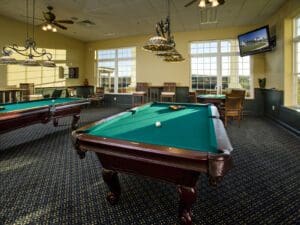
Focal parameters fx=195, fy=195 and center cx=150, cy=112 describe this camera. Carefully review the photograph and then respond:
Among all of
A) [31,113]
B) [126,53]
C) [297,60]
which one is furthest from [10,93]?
[297,60]

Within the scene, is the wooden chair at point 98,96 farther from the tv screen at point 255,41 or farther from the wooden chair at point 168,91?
the tv screen at point 255,41

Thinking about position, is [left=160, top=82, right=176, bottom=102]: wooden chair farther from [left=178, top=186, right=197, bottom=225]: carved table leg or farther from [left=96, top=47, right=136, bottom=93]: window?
[left=178, top=186, right=197, bottom=225]: carved table leg

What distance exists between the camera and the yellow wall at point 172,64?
7627 millimetres

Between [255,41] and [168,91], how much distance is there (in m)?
3.64

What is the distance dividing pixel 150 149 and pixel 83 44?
10.3 meters

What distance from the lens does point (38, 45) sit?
7.77 meters

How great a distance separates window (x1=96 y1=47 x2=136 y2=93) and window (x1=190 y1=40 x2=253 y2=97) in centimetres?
299

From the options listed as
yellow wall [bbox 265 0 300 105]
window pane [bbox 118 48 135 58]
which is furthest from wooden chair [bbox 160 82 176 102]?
yellow wall [bbox 265 0 300 105]

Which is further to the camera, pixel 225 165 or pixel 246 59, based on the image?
pixel 246 59

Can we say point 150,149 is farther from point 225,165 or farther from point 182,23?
point 182,23

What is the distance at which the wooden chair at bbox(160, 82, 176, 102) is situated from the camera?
8016 mm

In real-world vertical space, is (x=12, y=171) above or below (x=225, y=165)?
below

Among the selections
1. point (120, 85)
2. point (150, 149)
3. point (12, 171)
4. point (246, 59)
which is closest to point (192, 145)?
point (150, 149)

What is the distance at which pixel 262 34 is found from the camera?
239 inches
